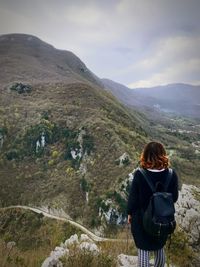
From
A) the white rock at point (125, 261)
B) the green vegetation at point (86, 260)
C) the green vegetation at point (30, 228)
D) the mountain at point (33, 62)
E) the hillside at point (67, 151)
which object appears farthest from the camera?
the mountain at point (33, 62)

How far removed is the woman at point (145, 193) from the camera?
565 centimetres

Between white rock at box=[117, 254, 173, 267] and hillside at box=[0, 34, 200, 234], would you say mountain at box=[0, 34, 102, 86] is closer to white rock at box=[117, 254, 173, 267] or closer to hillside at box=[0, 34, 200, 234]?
hillside at box=[0, 34, 200, 234]

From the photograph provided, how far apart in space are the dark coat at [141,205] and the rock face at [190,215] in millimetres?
3232

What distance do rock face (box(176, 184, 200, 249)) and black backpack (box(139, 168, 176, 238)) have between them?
3.52 metres

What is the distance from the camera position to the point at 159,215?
208 inches

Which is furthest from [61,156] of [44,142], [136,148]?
[136,148]

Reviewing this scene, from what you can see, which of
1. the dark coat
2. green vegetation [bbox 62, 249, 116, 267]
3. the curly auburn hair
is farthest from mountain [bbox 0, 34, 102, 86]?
the dark coat

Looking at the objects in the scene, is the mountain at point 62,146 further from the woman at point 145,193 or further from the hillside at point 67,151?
the woman at point 145,193

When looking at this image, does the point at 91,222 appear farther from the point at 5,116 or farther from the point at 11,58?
the point at 11,58

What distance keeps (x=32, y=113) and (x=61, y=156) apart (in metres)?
17.4

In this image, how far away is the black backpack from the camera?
5289 mm

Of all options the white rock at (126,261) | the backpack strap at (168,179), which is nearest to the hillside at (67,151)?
the white rock at (126,261)

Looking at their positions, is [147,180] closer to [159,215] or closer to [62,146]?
[159,215]

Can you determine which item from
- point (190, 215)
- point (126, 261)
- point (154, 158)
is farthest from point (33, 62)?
point (154, 158)
